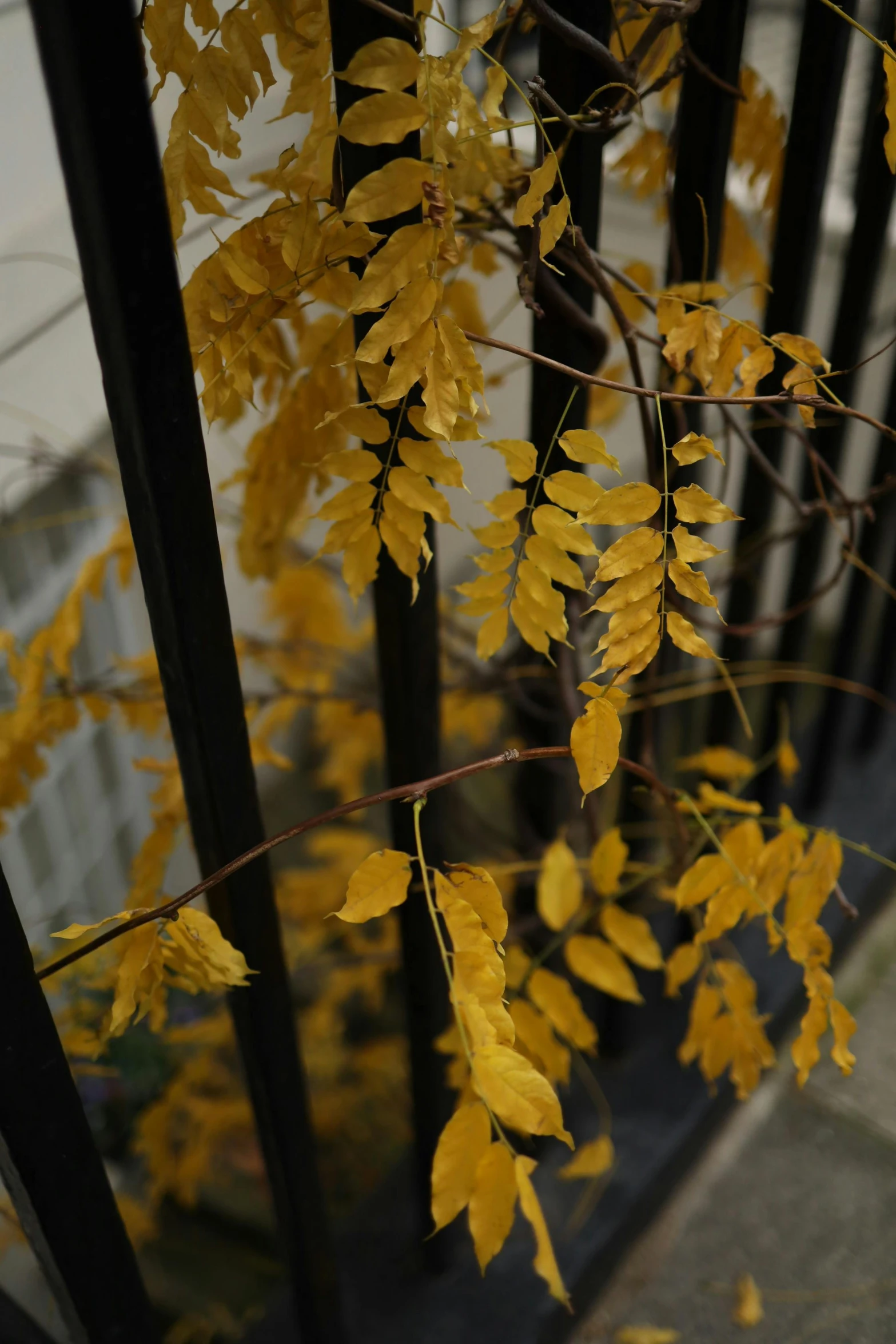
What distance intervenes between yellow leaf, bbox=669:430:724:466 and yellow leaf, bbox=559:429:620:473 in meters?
0.04

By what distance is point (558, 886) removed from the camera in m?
1.06

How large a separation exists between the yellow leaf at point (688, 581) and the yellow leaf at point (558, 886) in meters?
0.48

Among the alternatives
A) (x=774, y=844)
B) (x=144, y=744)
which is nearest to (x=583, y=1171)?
(x=774, y=844)

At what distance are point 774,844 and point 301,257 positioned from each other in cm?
63

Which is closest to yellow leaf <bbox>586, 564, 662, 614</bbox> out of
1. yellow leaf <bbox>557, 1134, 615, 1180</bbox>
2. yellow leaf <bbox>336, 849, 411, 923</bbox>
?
yellow leaf <bbox>336, 849, 411, 923</bbox>

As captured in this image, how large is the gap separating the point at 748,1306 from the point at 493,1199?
0.79m

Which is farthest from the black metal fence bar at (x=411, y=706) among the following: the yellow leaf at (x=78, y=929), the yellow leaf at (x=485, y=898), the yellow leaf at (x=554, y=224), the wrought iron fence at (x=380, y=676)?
the yellow leaf at (x=78, y=929)

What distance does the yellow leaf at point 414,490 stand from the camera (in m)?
0.72

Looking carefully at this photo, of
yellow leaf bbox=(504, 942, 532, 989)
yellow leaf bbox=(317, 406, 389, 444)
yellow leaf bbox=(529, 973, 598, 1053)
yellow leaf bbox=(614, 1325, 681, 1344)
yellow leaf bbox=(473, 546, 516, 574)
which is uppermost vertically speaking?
yellow leaf bbox=(317, 406, 389, 444)

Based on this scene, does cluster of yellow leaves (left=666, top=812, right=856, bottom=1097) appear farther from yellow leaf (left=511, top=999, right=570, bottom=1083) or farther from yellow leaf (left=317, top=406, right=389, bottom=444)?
yellow leaf (left=317, top=406, right=389, bottom=444)

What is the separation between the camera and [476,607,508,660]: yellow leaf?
2.50 feet

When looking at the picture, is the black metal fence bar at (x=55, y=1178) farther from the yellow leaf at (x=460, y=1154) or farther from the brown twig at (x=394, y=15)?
the brown twig at (x=394, y=15)

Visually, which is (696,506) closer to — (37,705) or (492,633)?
(492,633)


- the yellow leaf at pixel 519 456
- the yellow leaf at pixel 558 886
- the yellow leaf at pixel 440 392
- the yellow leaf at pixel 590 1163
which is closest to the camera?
the yellow leaf at pixel 440 392
